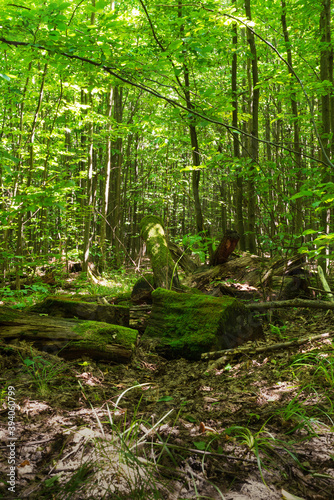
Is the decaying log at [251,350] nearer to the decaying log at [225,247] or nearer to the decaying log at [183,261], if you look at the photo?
the decaying log at [225,247]

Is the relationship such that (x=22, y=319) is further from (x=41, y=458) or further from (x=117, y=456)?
(x=117, y=456)

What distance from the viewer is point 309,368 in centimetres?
278

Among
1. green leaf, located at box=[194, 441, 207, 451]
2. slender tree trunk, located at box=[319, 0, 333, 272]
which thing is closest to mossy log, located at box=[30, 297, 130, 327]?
green leaf, located at box=[194, 441, 207, 451]

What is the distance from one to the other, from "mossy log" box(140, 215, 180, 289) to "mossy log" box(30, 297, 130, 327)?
1246mm

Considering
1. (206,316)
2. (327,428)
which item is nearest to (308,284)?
(206,316)

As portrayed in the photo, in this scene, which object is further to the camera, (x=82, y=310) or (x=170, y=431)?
(x=82, y=310)

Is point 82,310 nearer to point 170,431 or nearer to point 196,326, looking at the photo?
point 196,326

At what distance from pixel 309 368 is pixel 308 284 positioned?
2.97 m

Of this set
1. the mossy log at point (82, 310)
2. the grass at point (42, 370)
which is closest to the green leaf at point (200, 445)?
the grass at point (42, 370)

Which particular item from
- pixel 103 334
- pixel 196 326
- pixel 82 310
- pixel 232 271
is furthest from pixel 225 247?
pixel 103 334

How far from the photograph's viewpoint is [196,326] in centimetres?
373

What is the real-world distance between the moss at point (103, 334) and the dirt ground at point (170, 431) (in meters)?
0.25

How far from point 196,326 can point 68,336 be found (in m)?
1.51

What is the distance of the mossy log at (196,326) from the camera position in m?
3.58
